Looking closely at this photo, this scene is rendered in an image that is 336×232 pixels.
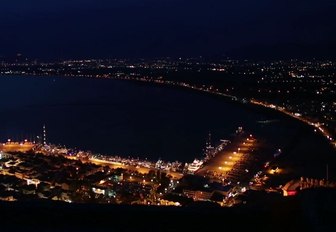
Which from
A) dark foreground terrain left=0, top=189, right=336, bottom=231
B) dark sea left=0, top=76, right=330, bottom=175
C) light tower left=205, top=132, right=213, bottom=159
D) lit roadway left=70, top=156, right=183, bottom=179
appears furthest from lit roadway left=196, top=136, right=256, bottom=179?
dark foreground terrain left=0, top=189, right=336, bottom=231


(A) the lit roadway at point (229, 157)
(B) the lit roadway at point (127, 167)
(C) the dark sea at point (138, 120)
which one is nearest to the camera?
(B) the lit roadway at point (127, 167)

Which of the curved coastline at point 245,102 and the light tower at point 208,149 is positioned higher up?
the curved coastline at point 245,102

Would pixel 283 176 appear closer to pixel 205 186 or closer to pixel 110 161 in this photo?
pixel 205 186

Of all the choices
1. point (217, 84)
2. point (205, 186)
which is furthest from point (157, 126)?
point (217, 84)

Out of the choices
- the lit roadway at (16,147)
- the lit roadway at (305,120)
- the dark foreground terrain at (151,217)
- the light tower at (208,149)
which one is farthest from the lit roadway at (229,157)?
the dark foreground terrain at (151,217)

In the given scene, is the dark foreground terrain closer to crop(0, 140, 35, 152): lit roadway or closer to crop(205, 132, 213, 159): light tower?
crop(205, 132, 213, 159): light tower

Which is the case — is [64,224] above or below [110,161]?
above

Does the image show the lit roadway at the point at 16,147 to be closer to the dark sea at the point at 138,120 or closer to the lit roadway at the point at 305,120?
the dark sea at the point at 138,120
